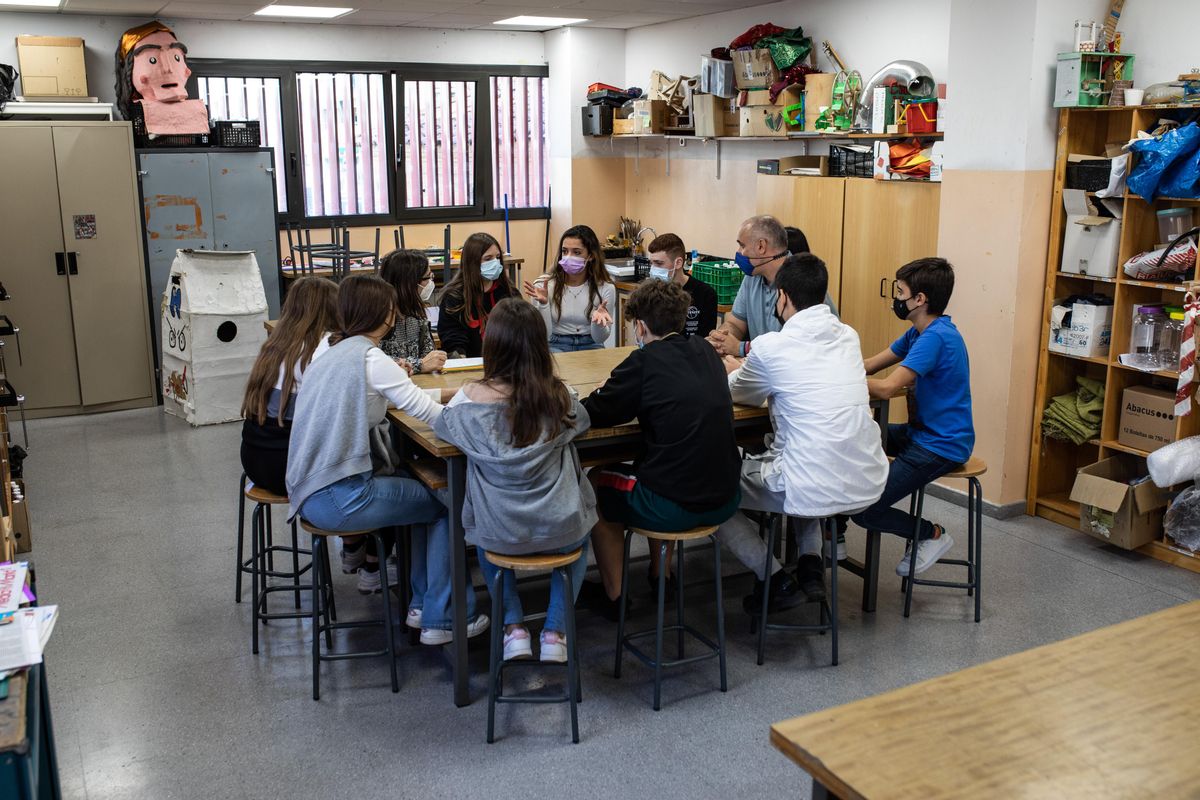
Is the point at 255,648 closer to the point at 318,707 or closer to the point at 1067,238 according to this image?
the point at 318,707

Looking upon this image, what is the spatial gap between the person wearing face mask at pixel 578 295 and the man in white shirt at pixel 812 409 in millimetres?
1415

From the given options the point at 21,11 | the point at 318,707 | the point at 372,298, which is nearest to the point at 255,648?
the point at 318,707

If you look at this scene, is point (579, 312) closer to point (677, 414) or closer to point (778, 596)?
point (778, 596)

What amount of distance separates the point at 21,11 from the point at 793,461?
6275 millimetres

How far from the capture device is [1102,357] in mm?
4852

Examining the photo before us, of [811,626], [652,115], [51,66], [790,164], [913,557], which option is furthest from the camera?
[652,115]

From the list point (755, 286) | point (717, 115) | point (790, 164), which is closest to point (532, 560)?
point (755, 286)

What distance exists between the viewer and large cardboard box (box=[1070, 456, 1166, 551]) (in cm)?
454

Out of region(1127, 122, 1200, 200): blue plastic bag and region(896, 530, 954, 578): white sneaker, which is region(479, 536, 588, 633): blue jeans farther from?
region(1127, 122, 1200, 200): blue plastic bag

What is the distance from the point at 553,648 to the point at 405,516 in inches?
24.0

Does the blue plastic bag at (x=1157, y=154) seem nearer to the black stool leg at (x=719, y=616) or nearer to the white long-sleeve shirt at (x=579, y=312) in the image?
the white long-sleeve shirt at (x=579, y=312)

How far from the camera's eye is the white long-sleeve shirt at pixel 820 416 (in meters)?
3.47

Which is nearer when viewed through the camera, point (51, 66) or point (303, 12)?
point (51, 66)

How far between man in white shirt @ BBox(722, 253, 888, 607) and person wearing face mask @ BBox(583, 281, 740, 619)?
235 millimetres
